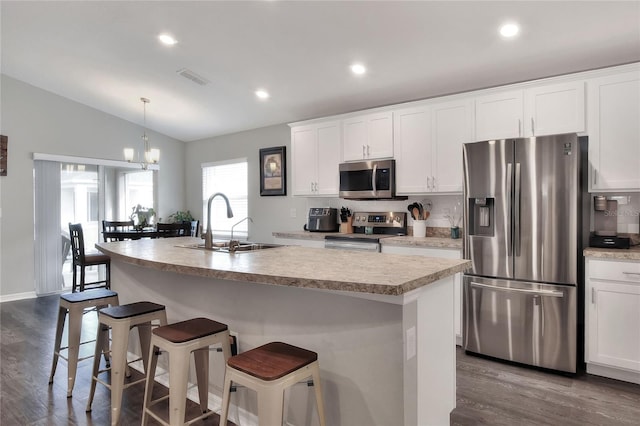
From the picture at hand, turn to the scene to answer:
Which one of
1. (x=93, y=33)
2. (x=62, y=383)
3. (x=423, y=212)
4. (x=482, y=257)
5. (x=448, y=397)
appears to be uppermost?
(x=93, y=33)

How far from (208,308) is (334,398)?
0.98m

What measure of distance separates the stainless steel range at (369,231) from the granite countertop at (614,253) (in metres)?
1.75

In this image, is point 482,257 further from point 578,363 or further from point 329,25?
point 329,25

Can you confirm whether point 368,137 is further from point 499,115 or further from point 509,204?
point 509,204

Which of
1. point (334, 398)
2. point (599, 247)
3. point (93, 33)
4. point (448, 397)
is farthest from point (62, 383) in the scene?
point (599, 247)

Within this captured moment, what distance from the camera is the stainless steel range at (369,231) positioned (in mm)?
3967

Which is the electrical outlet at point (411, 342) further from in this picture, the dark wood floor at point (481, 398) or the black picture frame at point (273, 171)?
the black picture frame at point (273, 171)

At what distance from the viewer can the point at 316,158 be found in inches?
184

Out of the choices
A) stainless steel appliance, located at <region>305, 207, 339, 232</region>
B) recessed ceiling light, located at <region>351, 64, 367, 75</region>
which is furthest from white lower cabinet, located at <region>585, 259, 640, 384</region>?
stainless steel appliance, located at <region>305, 207, 339, 232</region>

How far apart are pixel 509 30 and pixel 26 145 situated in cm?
595

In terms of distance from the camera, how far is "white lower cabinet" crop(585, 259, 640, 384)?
2.63m

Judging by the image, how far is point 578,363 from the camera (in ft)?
9.59

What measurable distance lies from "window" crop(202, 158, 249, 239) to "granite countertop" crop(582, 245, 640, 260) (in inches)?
174

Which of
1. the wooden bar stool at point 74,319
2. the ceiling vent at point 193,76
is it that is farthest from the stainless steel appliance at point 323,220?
the wooden bar stool at point 74,319
